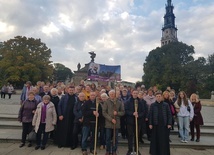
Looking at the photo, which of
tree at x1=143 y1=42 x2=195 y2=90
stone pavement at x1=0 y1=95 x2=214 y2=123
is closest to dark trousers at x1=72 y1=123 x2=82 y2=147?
stone pavement at x1=0 y1=95 x2=214 y2=123

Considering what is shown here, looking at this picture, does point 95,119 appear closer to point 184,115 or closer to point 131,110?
point 131,110

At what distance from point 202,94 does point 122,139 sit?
36266 millimetres

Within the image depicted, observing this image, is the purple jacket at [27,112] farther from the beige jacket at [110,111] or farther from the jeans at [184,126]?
Answer: the jeans at [184,126]

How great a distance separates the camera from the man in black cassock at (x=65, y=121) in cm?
694

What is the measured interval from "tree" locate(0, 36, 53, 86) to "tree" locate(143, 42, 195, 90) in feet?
82.5

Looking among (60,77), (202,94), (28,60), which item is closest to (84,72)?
(28,60)

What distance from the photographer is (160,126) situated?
6184mm

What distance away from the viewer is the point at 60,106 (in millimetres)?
7078

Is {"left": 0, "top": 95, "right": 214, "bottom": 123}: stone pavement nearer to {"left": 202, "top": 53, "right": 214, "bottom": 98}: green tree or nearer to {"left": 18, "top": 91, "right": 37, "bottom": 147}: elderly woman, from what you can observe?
{"left": 18, "top": 91, "right": 37, "bottom": 147}: elderly woman

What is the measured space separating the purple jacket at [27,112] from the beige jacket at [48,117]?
0.22 metres

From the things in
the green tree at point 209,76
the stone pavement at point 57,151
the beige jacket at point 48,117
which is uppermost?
the green tree at point 209,76

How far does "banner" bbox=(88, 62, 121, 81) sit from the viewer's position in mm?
15609

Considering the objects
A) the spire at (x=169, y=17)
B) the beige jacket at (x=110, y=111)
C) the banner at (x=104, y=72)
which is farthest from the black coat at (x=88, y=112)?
the spire at (x=169, y=17)

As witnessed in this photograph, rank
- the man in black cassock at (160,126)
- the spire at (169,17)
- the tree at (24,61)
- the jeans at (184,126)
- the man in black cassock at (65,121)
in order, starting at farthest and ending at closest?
the spire at (169,17) < the tree at (24,61) < the jeans at (184,126) < the man in black cassock at (65,121) < the man in black cassock at (160,126)
